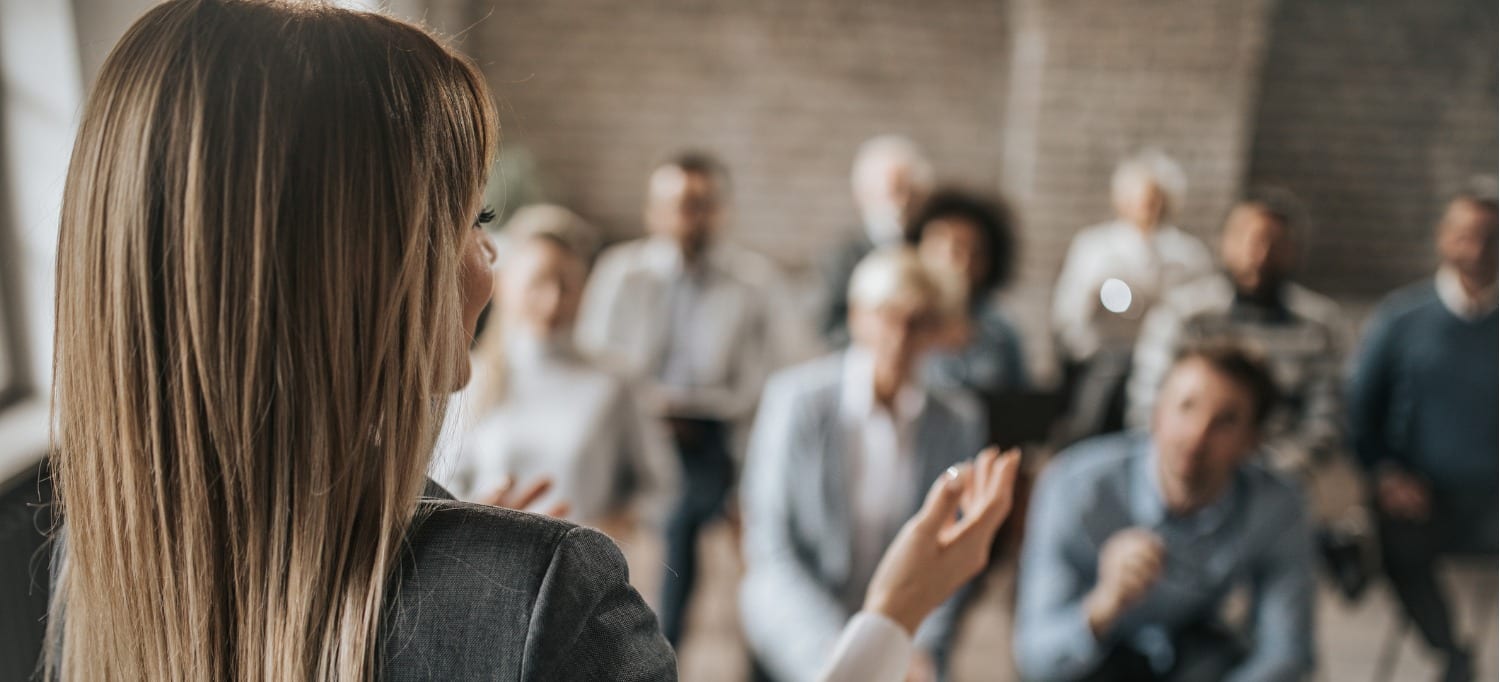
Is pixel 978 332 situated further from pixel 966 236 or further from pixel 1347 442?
pixel 1347 442

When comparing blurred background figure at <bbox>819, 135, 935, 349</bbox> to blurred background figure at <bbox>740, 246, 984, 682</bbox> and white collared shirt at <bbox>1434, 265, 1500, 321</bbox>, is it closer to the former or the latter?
blurred background figure at <bbox>740, 246, 984, 682</bbox>

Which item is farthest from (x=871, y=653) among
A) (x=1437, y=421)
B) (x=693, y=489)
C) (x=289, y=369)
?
(x=1437, y=421)

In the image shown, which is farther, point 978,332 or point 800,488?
point 978,332

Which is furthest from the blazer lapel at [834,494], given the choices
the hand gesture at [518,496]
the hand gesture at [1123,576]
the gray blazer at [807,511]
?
the hand gesture at [518,496]

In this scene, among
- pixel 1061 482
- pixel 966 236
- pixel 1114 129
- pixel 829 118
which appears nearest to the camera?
pixel 1061 482

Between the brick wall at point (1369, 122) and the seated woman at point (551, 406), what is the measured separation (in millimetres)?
4223

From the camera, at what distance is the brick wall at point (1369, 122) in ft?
17.8

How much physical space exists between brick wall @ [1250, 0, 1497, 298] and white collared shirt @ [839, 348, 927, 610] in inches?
158

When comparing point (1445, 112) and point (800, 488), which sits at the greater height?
point (1445, 112)

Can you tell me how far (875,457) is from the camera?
2395 millimetres

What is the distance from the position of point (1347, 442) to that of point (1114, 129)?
2258 millimetres

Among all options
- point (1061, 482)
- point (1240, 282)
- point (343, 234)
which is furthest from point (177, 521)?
point (1240, 282)

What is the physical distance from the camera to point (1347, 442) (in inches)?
130

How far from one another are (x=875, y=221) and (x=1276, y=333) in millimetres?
1399
